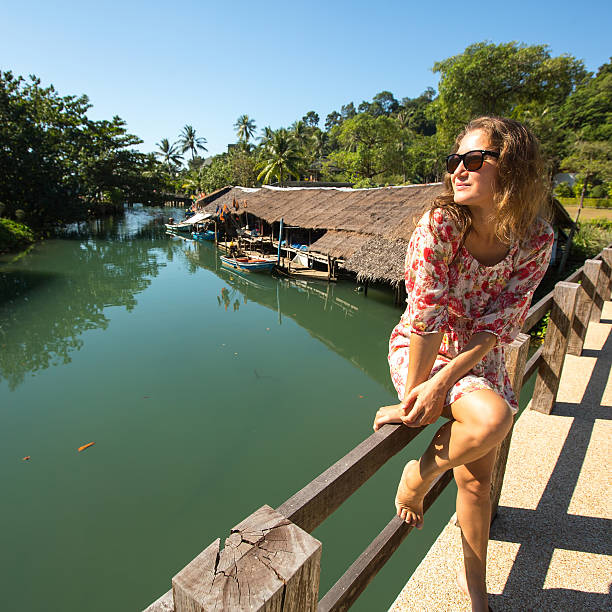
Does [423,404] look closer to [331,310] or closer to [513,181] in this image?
[513,181]

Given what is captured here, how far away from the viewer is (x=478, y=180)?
1201mm

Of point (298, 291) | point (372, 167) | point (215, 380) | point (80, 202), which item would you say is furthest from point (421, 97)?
point (215, 380)

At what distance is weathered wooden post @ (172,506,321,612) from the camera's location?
1.77ft

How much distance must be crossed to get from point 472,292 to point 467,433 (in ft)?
1.54

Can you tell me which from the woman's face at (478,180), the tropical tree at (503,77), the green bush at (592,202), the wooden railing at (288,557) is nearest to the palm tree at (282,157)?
the tropical tree at (503,77)

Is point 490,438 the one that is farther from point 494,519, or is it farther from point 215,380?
point 215,380

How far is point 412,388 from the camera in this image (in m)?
1.24

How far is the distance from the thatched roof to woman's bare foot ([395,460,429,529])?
801 centimetres

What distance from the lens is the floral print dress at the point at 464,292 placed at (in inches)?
47.8

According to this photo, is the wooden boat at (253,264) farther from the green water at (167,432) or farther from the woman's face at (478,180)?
the woman's face at (478,180)

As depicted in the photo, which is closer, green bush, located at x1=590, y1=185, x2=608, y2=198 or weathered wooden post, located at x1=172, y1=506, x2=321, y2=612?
weathered wooden post, located at x1=172, y1=506, x2=321, y2=612

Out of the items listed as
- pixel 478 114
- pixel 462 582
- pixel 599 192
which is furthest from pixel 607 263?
pixel 599 192

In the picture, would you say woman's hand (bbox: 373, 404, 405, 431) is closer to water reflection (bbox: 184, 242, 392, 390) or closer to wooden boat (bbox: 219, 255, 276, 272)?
water reflection (bbox: 184, 242, 392, 390)

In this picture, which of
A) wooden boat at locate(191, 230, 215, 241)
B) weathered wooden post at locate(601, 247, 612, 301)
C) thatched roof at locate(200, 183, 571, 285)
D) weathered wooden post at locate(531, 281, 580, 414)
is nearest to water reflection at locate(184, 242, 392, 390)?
thatched roof at locate(200, 183, 571, 285)
